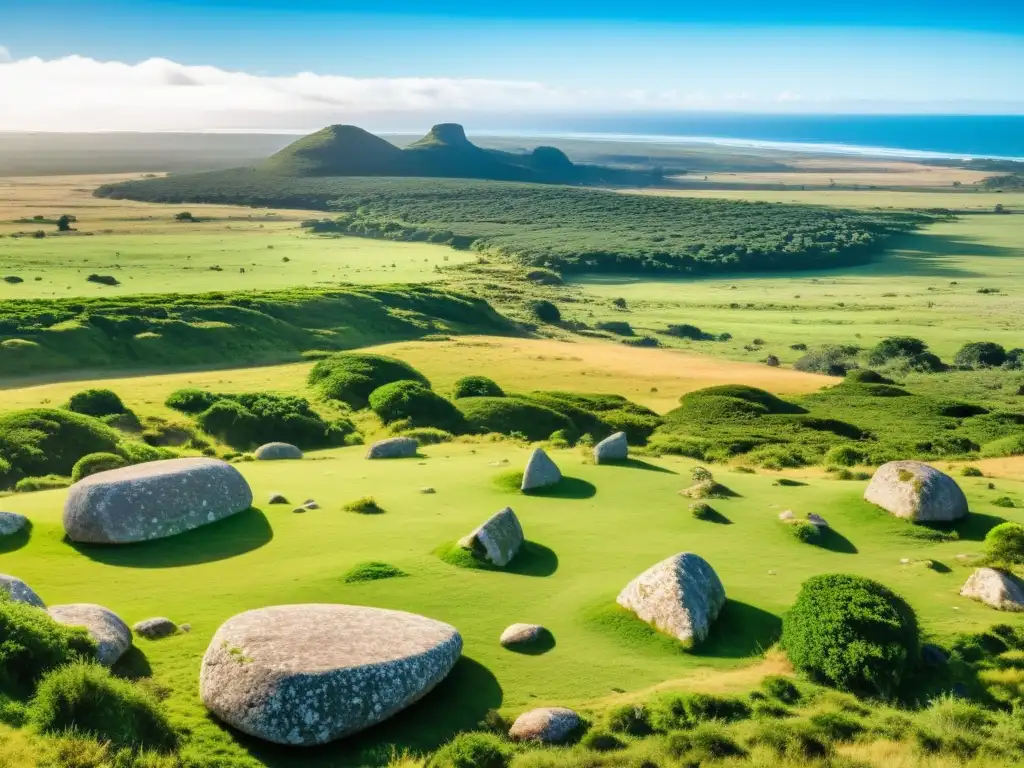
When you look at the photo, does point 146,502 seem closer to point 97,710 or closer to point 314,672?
point 97,710

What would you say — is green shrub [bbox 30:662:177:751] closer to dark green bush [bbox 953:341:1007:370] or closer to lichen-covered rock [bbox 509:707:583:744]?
lichen-covered rock [bbox 509:707:583:744]

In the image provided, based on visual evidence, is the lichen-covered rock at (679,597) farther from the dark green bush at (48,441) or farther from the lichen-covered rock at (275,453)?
the dark green bush at (48,441)

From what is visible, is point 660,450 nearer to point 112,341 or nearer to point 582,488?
point 582,488

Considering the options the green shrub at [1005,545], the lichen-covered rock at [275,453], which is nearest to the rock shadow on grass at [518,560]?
the green shrub at [1005,545]

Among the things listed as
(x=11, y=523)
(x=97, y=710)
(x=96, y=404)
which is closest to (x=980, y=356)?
(x=96, y=404)

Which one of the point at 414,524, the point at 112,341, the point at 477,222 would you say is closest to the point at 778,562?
the point at 414,524

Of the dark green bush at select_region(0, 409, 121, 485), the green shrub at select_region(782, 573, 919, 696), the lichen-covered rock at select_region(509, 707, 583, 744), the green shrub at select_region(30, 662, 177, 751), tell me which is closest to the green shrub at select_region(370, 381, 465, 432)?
the dark green bush at select_region(0, 409, 121, 485)
